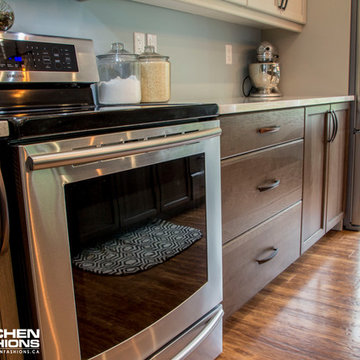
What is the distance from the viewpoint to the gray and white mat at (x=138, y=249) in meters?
0.96

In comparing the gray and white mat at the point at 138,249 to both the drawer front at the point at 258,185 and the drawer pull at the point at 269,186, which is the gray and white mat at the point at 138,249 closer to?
the drawer front at the point at 258,185

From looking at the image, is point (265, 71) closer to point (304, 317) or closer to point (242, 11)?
point (242, 11)

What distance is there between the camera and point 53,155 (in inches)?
32.1

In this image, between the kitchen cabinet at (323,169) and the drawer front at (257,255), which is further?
the kitchen cabinet at (323,169)

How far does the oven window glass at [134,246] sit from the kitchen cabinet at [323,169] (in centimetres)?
108

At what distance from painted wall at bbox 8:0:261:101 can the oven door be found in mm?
689

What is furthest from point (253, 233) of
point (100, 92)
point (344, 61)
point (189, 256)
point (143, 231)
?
point (344, 61)

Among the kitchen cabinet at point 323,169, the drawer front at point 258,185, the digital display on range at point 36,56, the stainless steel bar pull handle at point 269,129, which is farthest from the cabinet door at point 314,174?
Result: the digital display on range at point 36,56

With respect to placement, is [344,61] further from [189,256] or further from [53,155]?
[53,155]

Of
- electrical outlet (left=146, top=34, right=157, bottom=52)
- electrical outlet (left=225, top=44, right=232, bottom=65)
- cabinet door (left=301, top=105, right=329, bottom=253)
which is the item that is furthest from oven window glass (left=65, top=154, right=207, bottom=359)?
electrical outlet (left=225, top=44, right=232, bottom=65)

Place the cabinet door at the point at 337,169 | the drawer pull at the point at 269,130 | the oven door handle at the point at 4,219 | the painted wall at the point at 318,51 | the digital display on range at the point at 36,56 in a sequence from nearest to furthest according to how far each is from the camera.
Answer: the oven door handle at the point at 4,219, the digital display on range at the point at 36,56, the drawer pull at the point at 269,130, the cabinet door at the point at 337,169, the painted wall at the point at 318,51

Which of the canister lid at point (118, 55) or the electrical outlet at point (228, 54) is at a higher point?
the electrical outlet at point (228, 54)

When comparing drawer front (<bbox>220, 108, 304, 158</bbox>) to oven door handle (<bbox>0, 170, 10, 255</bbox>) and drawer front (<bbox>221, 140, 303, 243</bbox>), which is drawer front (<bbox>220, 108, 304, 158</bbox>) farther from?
oven door handle (<bbox>0, 170, 10, 255</bbox>)

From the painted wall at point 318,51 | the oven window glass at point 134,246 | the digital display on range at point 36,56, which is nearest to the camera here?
the oven window glass at point 134,246
